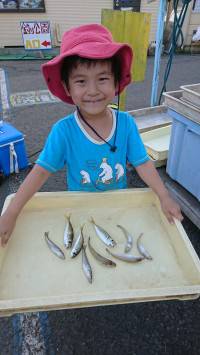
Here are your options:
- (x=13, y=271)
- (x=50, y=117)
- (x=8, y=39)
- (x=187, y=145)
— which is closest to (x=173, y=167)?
(x=187, y=145)

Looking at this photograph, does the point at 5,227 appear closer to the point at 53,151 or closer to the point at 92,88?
the point at 53,151

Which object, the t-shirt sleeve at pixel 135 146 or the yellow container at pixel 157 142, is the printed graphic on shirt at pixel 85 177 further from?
the yellow container at pixel 157 142

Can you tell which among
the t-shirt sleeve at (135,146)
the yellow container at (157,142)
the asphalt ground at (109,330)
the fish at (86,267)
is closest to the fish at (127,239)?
the fish at (86,267)

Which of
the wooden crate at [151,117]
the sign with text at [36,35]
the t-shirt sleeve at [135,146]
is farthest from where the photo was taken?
the sign with text at [36,35]

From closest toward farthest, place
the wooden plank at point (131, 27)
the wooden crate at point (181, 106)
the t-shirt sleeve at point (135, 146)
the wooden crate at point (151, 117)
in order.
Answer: the t-shirt sleeve at point (135, 146) → the wooden crate at point (181, 106) → the wooden plank at point (131, 27) → the wooden crate at point (151, 117)

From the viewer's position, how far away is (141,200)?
1.88 m

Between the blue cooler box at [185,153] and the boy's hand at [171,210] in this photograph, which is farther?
the blue cooler box at [185,153]

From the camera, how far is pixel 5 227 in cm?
156

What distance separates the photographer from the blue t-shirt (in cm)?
179

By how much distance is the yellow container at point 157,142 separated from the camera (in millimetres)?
3588

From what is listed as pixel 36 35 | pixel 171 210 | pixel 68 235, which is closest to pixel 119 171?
pixel 171 210

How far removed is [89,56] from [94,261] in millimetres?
1117

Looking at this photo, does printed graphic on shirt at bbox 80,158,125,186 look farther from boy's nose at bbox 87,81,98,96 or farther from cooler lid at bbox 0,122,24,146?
cooler lid at bbox 0,122,24,146

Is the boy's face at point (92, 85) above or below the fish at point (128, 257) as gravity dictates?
above
